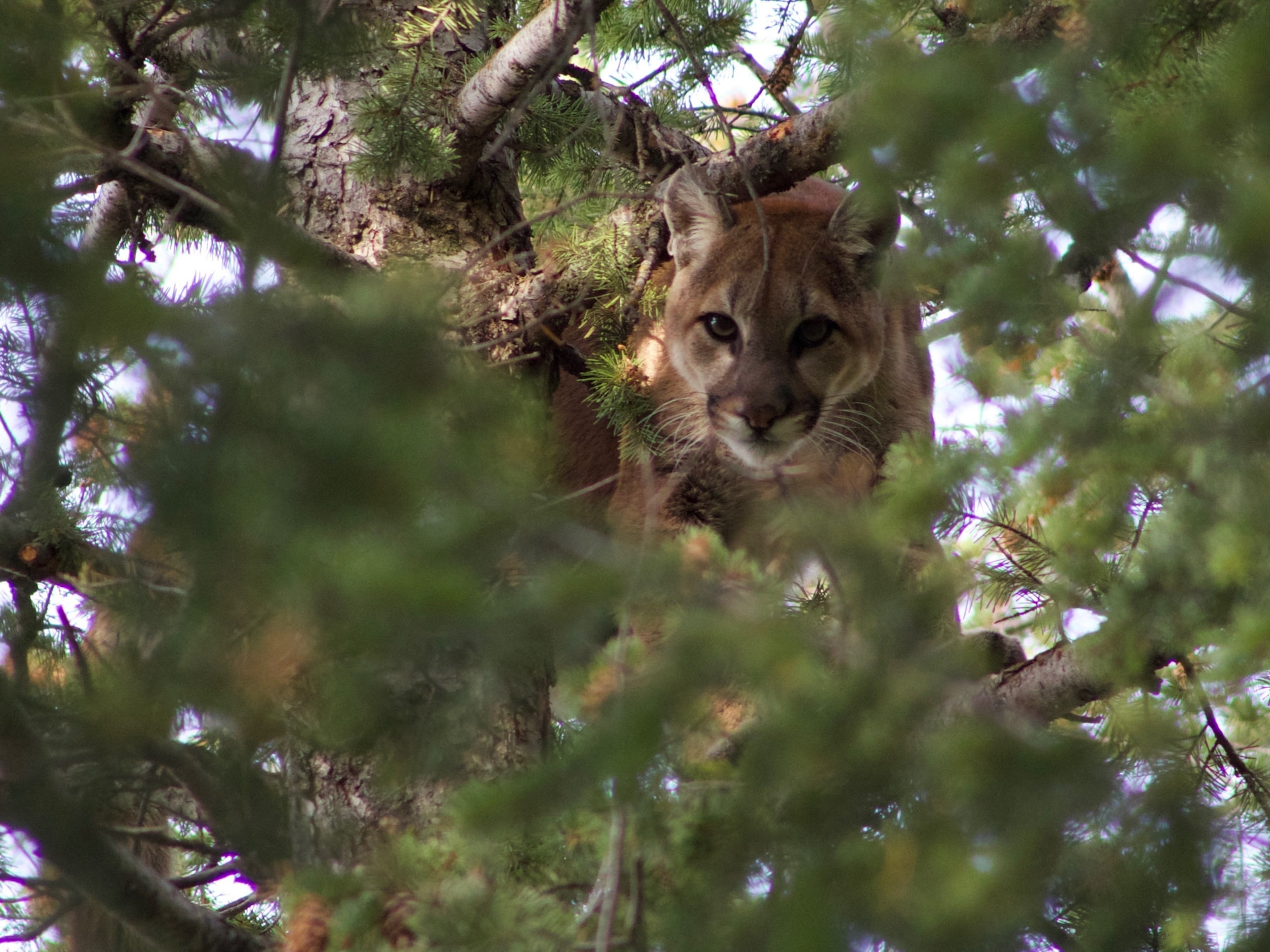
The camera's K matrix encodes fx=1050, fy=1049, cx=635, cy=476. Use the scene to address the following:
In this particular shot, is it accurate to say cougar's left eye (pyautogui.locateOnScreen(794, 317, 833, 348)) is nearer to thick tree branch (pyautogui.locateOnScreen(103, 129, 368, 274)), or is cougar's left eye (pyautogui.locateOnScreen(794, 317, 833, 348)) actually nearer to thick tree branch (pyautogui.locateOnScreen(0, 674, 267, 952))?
thick tree branch (pyautogui.locateOnScreen(103, 129, 368, 274))

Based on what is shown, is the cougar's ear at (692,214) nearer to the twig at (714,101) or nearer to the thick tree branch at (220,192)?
the twig at (714,101)

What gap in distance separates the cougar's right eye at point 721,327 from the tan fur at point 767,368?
→ 0.8 inches

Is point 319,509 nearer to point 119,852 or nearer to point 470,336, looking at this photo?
point 119,852

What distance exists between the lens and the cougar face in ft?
13.6

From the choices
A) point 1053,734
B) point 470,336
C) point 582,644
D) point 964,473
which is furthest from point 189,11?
point 1053,734

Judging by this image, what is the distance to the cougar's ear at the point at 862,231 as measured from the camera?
421 cm

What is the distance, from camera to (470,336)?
11.0 ft

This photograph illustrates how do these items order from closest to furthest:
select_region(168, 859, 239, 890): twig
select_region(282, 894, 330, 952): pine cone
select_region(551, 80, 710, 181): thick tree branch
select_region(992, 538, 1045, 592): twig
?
1. select_region(282, 894, 330, 952): pine cone
2. select_region(168, 859, 239, 890): twig
3. select_region(992, 538, 1045, 592): twig
4. select_region(551, 80, 710, 181): thick tree branch

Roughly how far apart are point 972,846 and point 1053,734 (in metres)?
0.33

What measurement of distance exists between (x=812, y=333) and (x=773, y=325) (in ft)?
0.61

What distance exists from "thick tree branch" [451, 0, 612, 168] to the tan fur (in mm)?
910

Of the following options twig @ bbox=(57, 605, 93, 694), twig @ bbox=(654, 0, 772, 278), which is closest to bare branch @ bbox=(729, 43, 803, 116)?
twig @ bbox=(654, 0, 772, 278)

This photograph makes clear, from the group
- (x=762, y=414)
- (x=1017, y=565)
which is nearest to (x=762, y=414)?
(x=762, y=414)

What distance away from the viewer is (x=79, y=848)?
6.60 feet
